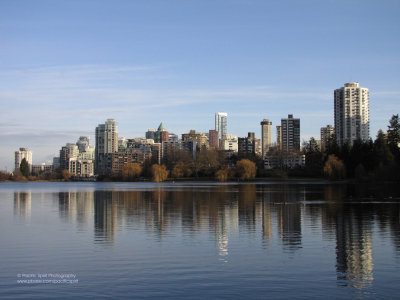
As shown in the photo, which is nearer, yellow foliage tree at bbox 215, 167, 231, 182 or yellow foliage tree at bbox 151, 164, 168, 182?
yellow foliage tree at bbox 215, 167, 231, 182

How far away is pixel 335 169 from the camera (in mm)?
109375

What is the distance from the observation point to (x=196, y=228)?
85.3 feet

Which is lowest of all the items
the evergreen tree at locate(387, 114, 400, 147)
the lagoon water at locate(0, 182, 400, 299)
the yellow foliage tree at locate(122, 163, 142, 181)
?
the lagoon water at locate(0, 182, 400, 299)

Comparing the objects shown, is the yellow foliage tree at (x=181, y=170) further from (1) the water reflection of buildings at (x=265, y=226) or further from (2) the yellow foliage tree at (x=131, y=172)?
(1) the water reflection of buildings at (x=265, y=226)

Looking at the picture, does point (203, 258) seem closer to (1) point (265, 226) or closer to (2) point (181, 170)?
(1) point (265, 226)

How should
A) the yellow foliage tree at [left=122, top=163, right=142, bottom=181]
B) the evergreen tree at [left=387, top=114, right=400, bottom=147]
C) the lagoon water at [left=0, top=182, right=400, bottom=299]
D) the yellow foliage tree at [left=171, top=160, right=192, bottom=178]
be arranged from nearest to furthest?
the lagoon water at [left=0, top=182, right=400, bottom=299] → the evergreen tree at [left=387, top=114, right=400, bottom=147] → the yellow foliage tree at [left=171, top=160, right=192, bottom=178] → the yellow foliage tree at [left=122, top=163, right=142, bottom=181]

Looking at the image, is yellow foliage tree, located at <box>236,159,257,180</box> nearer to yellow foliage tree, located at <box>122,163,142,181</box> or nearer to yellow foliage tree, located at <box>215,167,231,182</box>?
yellow foliage tree, located at <box>215,167,231,182</box>

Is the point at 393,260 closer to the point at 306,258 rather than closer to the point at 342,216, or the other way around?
the point at 306,258

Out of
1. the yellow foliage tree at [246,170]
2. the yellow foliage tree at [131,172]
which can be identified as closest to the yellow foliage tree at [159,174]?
the yellow foliage tree at [131,172]

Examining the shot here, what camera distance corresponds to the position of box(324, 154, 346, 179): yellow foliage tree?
109 metres

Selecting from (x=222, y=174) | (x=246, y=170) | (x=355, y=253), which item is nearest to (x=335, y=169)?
(x=246, y=170)

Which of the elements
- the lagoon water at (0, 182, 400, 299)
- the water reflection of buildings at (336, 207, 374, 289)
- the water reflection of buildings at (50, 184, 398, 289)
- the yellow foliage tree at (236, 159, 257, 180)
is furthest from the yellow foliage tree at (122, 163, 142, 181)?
the water reflection of buildings at (336, 207, 374, 289)

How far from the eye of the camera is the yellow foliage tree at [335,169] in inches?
4284

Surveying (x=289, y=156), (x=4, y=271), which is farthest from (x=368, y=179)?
(x=4, y=271)
